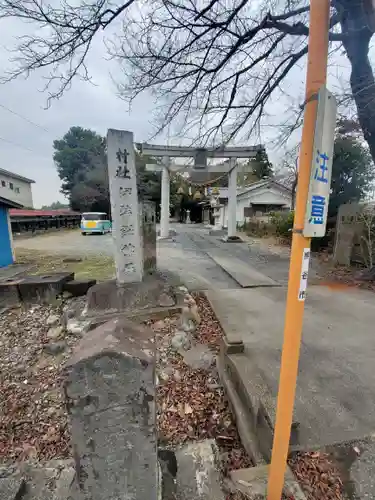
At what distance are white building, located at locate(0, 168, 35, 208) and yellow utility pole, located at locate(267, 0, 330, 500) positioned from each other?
2643 cm

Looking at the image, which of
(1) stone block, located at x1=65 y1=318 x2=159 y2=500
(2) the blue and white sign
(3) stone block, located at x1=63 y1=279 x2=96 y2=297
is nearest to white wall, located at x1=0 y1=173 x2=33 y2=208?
(3) stone block, located at x1=63 y1=279 x2=96 y2=297

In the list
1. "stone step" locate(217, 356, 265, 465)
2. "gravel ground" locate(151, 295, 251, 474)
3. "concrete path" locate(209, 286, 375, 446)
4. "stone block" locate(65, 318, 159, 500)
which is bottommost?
"gravel ground" locate(151, 295, 251, 474)

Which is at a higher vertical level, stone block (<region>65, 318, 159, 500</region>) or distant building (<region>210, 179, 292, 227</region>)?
distant building (<region>210, 179, 292, 227</region>)

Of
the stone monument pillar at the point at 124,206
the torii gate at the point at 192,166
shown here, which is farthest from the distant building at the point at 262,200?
the stone monument pillar at the point at 124,206

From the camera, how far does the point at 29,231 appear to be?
1717 centimetres

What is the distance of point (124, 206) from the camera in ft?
13.4

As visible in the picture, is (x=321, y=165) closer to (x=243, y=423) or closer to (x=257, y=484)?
(x=257, y=484)

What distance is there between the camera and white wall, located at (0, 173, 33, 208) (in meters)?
23.3

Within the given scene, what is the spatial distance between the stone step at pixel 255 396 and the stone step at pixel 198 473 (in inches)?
18.3

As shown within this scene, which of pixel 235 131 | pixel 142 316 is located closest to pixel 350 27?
pixel 235 131

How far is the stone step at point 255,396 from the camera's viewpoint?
5.88ft

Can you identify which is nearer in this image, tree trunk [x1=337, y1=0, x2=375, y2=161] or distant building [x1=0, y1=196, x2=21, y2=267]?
tree trunk [x1=337, y1=0, x2=375, y2=161]

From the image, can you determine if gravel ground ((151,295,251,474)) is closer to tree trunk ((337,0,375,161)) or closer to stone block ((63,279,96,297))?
stone block ((63,279,96,297))

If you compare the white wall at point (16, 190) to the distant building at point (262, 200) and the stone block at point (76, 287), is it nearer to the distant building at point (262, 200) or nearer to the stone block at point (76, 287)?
the distant building at point (262, 200)
